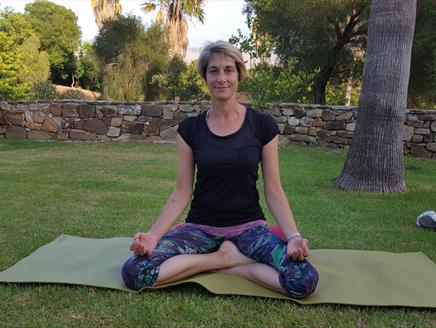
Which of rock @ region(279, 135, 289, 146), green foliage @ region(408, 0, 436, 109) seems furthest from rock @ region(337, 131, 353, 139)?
green foliage @ region(408, 0, 436, 109)

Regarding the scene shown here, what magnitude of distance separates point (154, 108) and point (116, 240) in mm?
6716

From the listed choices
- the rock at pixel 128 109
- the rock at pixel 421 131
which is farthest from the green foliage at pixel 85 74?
the rock at pixel 421 131

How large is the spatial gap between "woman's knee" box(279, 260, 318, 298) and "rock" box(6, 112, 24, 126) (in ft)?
29.6

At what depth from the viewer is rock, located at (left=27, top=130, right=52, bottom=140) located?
32.6 feet

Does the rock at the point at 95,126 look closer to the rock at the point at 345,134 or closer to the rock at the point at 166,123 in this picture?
the rock at the point at 166,123

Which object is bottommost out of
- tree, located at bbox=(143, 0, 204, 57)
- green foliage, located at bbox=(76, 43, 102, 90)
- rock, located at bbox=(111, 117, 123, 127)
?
rock, located at bbox=(111, 117, 123, 127)

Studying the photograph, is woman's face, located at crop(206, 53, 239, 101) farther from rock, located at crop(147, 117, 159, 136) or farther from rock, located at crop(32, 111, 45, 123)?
rock, located at crop(32, 111, 45, 123)

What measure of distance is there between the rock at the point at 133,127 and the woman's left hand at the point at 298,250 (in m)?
7.88

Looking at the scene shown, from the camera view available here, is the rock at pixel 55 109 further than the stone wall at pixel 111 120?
Yes

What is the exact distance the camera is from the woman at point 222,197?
234 centimetres

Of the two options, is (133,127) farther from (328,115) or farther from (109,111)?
(328,115)

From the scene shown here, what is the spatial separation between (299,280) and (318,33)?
972 centimetres

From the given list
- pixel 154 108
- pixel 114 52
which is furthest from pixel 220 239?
pixel 114 52

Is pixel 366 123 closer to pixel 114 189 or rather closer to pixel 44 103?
pixel 114 189
